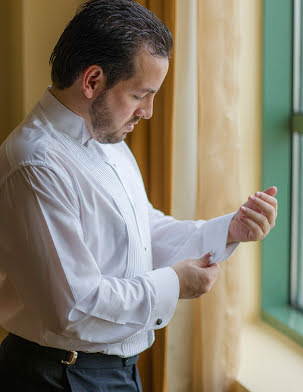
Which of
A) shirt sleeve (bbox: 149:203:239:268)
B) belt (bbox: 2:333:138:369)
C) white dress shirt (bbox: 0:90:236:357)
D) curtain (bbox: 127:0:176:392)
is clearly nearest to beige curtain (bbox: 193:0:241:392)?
curtain (bbox: 127:0:176:392)

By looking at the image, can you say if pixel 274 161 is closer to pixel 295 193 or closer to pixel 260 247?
pixel 295 193

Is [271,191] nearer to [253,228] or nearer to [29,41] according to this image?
[253,228]

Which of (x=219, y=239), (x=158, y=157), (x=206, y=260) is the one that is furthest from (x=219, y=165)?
(x=206, y=260)

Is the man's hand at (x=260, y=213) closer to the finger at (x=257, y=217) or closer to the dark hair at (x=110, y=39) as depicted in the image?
the finger at (x=257, y=217)

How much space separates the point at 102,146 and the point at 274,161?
979 millimetres

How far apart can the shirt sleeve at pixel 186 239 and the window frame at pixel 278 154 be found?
0.67m

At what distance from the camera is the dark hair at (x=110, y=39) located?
123 centimetres

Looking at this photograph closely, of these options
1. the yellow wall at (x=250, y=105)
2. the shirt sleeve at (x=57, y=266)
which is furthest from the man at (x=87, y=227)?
the yellow wall at (x=250, y=105)

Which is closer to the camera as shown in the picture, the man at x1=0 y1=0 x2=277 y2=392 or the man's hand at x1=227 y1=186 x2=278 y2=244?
the man at x1=0 y1=0 x2=277 y2=392

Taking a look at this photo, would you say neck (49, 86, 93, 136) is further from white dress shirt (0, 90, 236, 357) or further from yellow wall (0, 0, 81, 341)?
yellow wall (0, 0, 81, 341)

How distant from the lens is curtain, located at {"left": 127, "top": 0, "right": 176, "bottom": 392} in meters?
1.88

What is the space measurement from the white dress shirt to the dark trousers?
62 mm

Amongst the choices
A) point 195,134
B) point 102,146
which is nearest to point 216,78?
point 195,134

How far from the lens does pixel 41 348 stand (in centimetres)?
135
